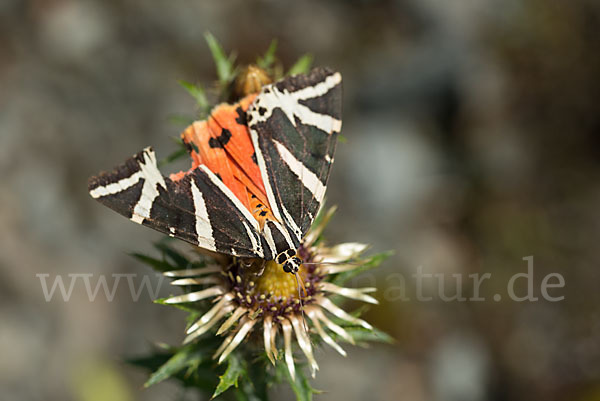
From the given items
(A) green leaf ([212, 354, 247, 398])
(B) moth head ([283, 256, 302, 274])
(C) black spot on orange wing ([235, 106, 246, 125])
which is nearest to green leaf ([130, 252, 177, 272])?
(A) green leaf ([212, 354, 247, 398])

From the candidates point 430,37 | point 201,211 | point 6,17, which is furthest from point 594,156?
point 6,17

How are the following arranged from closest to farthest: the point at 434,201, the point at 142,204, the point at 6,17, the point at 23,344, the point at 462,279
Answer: the point at 142,204 → the point at 23,344 → the point at 6,17 → the point at 462,279 → the point at 434,201

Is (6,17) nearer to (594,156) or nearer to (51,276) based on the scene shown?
(51,276)

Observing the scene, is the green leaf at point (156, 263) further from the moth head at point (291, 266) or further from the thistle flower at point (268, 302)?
the moth head at point (291, 266)

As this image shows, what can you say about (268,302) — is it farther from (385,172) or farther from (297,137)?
Result: (385,172)

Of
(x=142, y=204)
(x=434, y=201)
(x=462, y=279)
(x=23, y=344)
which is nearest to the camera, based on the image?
(x=142, y=204)

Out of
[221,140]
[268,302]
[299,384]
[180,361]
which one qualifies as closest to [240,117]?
[221,140]
